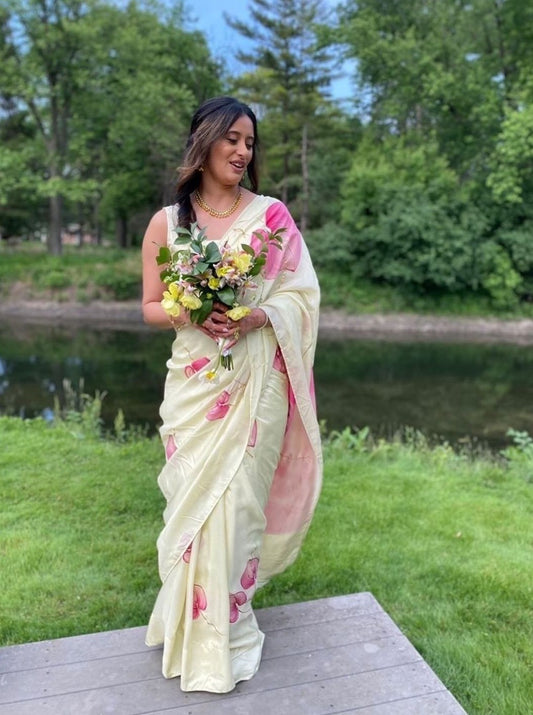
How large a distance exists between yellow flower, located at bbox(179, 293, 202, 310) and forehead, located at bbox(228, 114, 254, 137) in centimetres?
61

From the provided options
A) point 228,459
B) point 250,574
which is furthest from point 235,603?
point 228,459

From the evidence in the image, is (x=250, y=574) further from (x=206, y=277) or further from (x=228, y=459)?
(x=206, y=277)

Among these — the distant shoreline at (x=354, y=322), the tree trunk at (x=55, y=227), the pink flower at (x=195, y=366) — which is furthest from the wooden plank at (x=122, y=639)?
the tree trunk at (x=55, y=227)

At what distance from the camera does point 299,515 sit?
7.54 ft

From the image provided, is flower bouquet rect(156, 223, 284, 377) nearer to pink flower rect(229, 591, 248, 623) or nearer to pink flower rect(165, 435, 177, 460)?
pink flower rect(165, 435, 177, 460)

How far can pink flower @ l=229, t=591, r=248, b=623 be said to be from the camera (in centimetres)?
197

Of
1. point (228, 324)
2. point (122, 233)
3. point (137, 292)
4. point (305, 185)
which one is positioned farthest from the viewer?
point (122, 233)

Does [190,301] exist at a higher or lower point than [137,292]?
higher

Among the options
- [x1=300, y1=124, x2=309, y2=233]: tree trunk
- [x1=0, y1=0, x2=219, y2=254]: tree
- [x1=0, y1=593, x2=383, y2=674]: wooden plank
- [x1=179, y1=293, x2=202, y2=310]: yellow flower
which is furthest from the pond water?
[x1=0, y1=0, x2=219, y2=254]: tree

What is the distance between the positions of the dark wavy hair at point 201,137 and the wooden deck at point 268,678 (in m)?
1.55

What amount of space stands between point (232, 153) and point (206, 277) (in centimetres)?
51

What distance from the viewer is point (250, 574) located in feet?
6.70

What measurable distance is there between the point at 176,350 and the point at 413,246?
59.1 ft

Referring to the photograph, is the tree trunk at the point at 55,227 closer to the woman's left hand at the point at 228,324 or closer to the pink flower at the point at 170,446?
the pink flower at the point at 170,446
